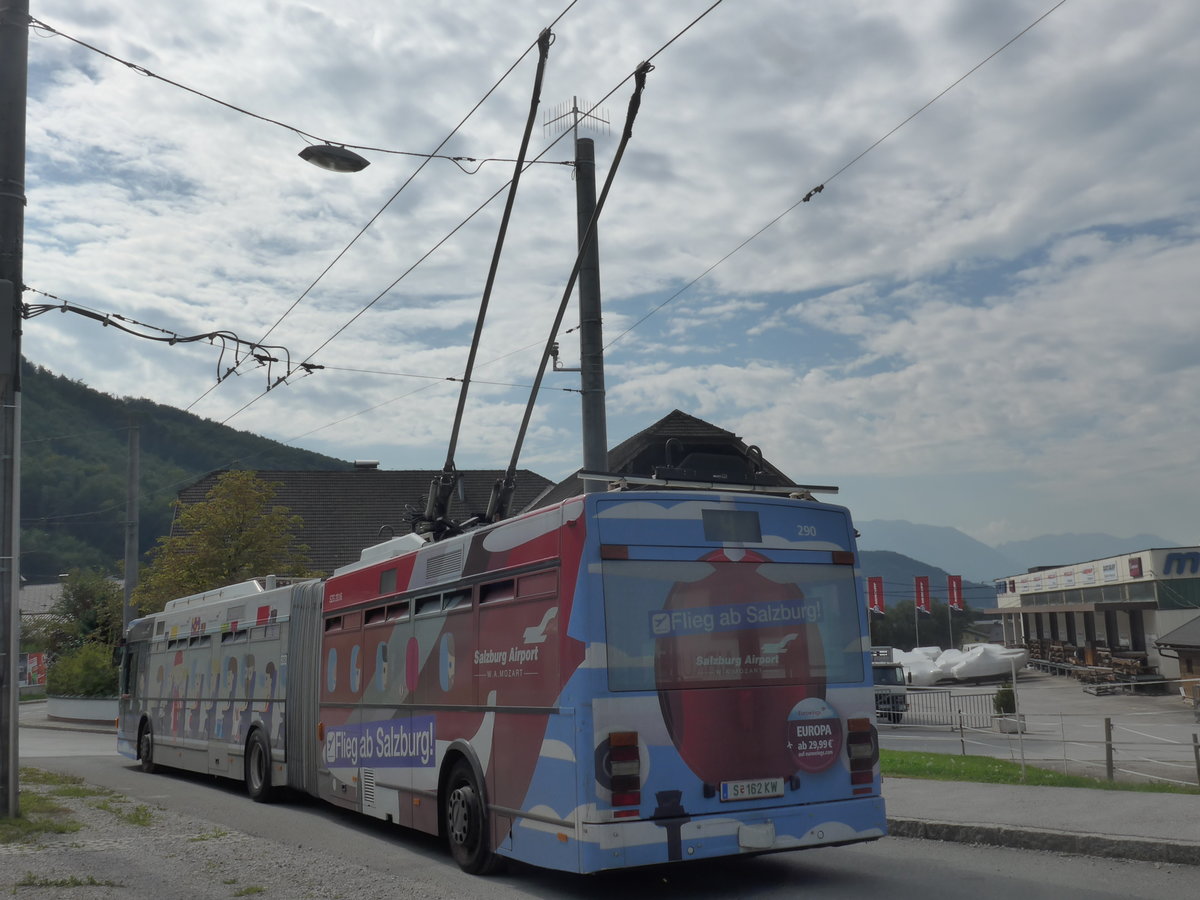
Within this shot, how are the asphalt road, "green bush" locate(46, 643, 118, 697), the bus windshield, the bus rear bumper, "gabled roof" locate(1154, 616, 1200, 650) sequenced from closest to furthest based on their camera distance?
the bus rear bumper
the bus windshield
the asphalt road
"green bush" locate(46, 643, 118, 697)
"gabled roof" locate(1154, 616, 1200, 650)

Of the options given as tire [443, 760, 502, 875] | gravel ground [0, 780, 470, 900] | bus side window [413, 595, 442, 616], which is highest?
bus side window [413, 595, 442, 616]

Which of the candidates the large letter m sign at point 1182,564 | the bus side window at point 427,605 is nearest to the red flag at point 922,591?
the large letter m sign at point 1182,564

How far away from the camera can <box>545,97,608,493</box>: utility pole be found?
41.9ft

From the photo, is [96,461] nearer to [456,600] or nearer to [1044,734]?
Result: [1044,734]

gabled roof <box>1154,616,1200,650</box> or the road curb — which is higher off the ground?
gabled roof <box>1154,616,1200,650</box>

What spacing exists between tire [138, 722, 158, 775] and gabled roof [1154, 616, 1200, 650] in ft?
116

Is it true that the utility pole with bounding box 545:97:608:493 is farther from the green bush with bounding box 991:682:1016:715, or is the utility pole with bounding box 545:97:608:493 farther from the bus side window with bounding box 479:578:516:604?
the green bush with bounding box 991:682:1016:715

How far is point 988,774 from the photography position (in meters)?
15.8

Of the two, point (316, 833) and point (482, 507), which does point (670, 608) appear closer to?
point (316, 833)

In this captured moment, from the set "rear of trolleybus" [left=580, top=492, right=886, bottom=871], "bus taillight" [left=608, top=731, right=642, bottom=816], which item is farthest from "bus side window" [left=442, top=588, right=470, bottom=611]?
"bus taillight" [left=608, top=731, right=642, bottom=816]

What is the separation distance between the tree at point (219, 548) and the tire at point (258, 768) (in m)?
19.8

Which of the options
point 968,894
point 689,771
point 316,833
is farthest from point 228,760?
point 968,894

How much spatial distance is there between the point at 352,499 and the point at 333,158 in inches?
1611

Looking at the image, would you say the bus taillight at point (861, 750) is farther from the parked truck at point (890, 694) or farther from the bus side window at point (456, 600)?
the parked truck at point (890, 694)
